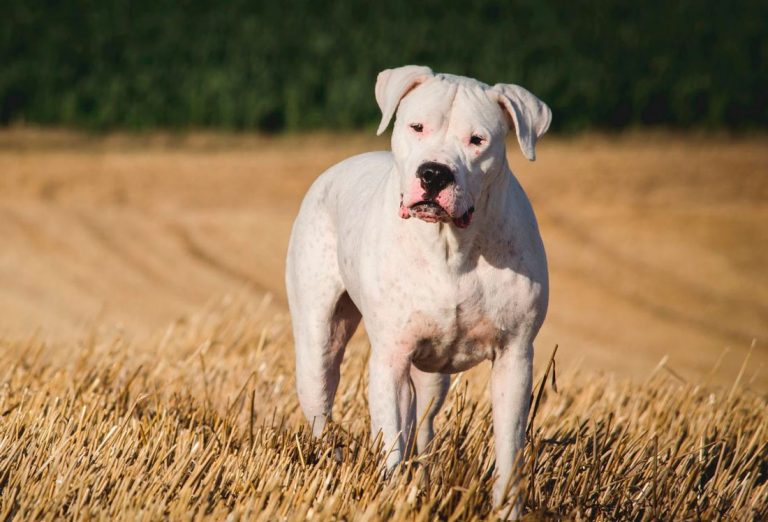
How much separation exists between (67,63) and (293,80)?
3.12m

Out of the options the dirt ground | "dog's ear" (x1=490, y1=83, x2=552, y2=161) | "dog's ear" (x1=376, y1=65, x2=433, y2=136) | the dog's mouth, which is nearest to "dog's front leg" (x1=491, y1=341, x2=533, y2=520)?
the dog's mouth

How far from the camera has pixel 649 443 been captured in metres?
6.07

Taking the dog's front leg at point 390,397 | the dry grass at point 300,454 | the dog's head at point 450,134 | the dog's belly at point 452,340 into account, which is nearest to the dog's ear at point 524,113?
the dog's head at point 450,134

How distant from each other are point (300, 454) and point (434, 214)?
4.13ft

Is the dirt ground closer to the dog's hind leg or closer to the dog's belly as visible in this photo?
the dog's hind leg

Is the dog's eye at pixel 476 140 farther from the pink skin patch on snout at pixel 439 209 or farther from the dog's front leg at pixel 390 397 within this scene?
the dog's front leg at pixel 390 397

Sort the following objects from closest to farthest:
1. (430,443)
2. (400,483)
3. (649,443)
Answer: (400,483) < (430,443) < (649,443)

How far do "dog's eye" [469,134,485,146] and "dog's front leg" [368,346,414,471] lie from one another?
899mm

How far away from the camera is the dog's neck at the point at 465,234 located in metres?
4.86

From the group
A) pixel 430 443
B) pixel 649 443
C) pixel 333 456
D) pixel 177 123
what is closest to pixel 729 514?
pixel 649 443

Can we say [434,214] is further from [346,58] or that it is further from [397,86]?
[346,58]

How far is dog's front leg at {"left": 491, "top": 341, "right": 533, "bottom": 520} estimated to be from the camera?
495 centimetres

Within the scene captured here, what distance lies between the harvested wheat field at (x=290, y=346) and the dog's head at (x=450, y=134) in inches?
37.4

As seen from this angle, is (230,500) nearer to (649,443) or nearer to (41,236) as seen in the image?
(649,443)
